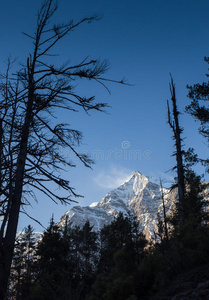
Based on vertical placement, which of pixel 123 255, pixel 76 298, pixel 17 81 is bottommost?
pixel 76 298

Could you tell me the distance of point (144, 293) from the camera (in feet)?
10.9

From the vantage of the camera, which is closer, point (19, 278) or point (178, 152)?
point (19, 278)

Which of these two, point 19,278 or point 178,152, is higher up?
point 178,152

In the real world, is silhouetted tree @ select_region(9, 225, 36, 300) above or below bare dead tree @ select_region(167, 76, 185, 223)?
below

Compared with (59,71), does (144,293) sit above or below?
below

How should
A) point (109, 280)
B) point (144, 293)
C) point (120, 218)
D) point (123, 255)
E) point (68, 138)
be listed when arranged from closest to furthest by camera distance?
point (144, 293) < point (109, 280) < point (123, 255) < point (68, 138) < point (120, 218)

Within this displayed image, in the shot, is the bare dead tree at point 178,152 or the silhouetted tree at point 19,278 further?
the bare dead tree at point 178,152

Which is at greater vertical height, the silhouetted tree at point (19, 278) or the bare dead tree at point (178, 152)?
the bare dead tree at point (178, 152)

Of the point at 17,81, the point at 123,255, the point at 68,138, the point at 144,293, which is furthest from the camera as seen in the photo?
the point at 68,138

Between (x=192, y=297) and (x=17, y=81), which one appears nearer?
(x=192, y=297)

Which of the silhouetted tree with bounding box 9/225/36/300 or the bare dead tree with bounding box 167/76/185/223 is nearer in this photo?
the silhouetted tree with bounding box 9/225/36/300

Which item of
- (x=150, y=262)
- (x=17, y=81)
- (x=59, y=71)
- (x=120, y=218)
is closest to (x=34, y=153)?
(x=17, y=81)

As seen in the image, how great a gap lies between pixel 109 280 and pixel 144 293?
553 mm

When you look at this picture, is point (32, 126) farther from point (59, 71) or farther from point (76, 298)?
point (76, 298)
